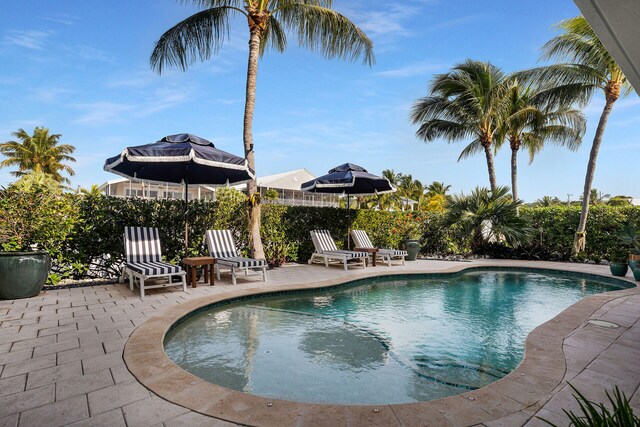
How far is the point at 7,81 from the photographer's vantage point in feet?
42.1

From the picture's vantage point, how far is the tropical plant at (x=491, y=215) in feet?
40.9

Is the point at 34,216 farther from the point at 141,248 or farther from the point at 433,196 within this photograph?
the point at 433,196

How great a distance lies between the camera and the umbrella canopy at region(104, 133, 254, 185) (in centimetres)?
630

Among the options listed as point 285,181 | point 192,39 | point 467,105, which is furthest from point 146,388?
point 285,181

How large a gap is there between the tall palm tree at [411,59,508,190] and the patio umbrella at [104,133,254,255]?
11898 mm

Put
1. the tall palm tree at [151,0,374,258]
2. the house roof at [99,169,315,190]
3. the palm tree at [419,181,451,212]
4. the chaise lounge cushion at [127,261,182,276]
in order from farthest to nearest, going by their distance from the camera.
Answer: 1. the palm tree at [419,181,451,212]
2. the house roof at [99,169,315,190]
3. the tall palm tree at [151,0,374,258]
4. the chaise lounge cushion at [127,261,182,276]

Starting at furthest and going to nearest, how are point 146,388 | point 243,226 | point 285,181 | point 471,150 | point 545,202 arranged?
point 545,202 < point 285,181 < point 471,150 < point 243,226 < point 146,388

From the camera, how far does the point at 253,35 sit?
9383 millimetres

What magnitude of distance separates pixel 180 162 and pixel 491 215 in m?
11.0

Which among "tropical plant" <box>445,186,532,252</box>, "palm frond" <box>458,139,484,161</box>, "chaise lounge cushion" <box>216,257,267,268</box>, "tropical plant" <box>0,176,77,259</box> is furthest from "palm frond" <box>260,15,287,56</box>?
"palm frond" <box>458,139,484,161</box>

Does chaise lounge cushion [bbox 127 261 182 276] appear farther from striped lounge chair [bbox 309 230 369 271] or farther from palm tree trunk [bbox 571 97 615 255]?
palm tree trunk [bbox 571 97 615 255]

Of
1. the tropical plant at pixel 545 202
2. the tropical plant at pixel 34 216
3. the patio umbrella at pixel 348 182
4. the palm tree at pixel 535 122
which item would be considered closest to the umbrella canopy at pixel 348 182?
the patio umbrella at pixel 348 182

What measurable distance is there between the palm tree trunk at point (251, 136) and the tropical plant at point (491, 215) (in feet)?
25.1

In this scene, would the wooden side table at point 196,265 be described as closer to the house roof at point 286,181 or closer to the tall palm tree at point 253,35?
the tall palm tree at point 253,35
